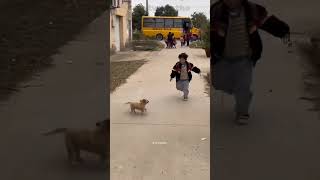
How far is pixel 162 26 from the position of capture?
27250 mm

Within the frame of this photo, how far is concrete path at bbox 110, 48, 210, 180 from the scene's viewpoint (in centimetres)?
365

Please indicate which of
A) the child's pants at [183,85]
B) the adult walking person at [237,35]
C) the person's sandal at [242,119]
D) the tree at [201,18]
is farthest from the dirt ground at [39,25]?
A: the child's pants at [183,85]

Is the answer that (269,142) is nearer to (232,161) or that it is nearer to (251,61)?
(232,161)

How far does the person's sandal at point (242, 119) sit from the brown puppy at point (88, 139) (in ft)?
3.08

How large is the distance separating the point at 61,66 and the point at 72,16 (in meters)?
0.33

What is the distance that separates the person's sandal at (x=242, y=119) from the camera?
3412 millimetres

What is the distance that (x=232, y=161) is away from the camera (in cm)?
342

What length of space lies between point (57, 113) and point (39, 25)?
571 mm

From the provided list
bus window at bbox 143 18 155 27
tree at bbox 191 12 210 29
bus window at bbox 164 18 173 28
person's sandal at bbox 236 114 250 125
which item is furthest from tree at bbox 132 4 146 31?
person's sandal at bbox 236 114 250 125

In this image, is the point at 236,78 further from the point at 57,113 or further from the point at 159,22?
the point at 159,22

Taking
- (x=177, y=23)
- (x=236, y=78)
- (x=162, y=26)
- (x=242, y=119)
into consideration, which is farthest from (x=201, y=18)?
(x=162, y=26)

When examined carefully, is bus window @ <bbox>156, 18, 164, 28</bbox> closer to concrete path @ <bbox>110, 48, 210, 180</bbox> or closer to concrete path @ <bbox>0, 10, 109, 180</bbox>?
concrete path @ <bbox>110, 48, 210, 180</bbox>

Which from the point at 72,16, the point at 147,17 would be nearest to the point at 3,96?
the point at 72,16

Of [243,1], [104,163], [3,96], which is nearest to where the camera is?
[243,1]
